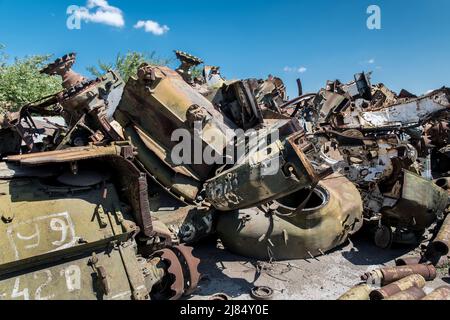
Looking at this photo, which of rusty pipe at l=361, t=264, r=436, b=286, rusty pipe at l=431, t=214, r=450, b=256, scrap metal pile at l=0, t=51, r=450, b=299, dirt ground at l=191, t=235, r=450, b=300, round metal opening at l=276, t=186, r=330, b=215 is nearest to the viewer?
scrap metal pile at l=0, t=51, r=450, b=299

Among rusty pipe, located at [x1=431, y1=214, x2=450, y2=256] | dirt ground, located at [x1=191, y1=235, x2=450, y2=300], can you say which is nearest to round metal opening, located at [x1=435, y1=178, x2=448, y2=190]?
dirt ground, located at [x1=191, y1=235, x2=450, y2=300]

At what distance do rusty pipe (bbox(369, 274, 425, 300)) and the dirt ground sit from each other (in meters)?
0.43

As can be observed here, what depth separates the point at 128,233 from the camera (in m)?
4.01

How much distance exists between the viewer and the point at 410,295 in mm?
3969

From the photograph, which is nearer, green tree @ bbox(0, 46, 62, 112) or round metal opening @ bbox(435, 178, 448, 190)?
round metal opening @ bbox(435, 178, 448, 190)

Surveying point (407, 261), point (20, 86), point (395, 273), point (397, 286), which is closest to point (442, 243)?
point (407, 261)

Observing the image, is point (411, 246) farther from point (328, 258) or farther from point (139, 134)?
point (139, 134)

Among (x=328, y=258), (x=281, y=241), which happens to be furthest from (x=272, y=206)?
(x=328, y=258)

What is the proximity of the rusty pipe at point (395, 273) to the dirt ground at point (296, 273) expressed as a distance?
182 mm

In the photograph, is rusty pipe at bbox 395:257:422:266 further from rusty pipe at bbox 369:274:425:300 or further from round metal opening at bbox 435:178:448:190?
round metal opening at bbox 435:178:448:190

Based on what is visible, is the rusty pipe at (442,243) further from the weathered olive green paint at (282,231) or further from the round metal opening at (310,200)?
the round metal opening at (310,200)

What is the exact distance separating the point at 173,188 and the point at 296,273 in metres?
2.17

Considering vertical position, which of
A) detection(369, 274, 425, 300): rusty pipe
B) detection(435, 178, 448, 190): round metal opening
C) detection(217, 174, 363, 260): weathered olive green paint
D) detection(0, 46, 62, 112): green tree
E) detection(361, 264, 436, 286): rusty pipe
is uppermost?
detection(0, 46, 62, 112): green tree

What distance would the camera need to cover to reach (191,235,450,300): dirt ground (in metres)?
4.85
